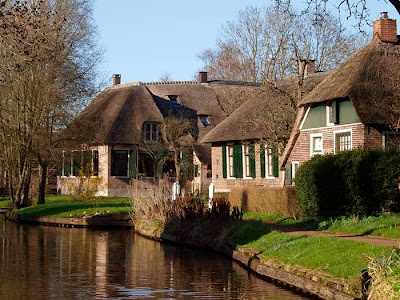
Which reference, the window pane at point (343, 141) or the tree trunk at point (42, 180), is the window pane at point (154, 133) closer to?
the tree trunk at point (42, 180)

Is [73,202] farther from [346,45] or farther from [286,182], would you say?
[346,45]

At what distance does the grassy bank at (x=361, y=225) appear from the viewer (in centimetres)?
2089

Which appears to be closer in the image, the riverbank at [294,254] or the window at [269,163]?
the riverbank at [294,254]

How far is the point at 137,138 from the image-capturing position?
5062 cm

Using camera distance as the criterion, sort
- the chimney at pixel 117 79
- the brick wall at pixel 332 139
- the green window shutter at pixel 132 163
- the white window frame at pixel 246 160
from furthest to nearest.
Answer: the chimney at pixel 117 79, the green window shutter at pixel 132 163, the white window frame at pixel 246 160, the brick wall at pixel 332 139

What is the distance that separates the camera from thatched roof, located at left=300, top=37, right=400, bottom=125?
96.1 feet

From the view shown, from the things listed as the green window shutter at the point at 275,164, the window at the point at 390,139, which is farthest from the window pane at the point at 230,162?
the window at the point at 390,139

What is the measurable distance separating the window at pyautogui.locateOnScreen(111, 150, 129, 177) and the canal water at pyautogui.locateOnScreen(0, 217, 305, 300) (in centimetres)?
2266

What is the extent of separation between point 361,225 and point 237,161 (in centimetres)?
2024

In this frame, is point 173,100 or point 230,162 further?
point 173,100

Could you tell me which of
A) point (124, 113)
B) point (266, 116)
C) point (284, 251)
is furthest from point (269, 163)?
point (284, 251)

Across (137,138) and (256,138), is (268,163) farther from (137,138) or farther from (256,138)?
(137,138)

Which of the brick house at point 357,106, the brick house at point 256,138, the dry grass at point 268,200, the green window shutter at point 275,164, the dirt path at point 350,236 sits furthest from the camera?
the green window shutter at point 275,164

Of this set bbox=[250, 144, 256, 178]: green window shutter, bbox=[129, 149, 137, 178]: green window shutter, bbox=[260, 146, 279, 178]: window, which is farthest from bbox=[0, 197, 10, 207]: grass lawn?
bbox=[260, 146, 279, 178]: window
